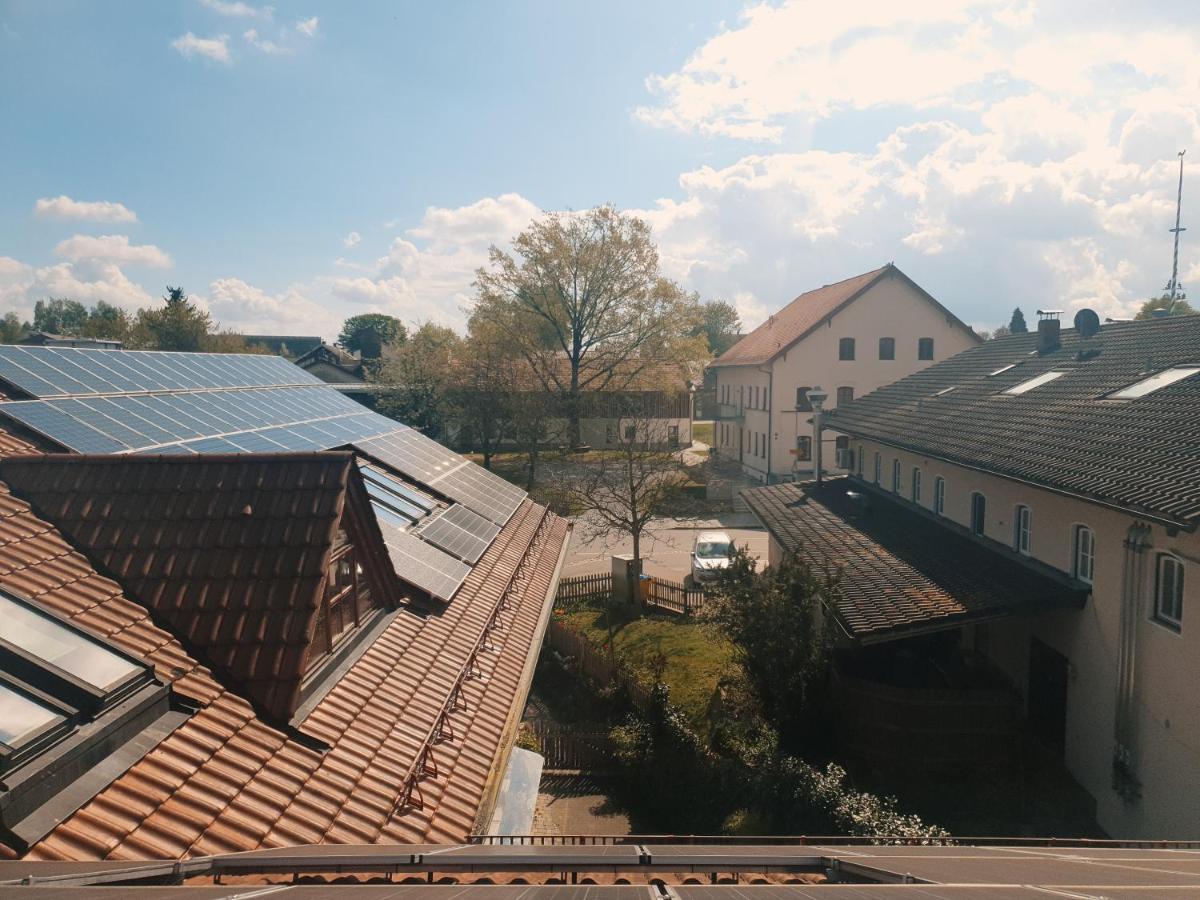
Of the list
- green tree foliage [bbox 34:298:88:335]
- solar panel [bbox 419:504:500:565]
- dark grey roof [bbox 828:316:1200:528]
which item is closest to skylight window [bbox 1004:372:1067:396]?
dark grey roof [bbox 828:316:1200:528]

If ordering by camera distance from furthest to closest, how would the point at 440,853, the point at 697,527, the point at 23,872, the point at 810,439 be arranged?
the point at 810,439 < the point at 697,527 < the point at 440,853 < the point at 23,872

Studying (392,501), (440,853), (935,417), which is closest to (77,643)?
(440,853)

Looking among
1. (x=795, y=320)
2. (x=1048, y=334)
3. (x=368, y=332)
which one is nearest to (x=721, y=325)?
(x=368, y=332)

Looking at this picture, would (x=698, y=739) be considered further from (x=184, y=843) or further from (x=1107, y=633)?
(x=184, y=843)

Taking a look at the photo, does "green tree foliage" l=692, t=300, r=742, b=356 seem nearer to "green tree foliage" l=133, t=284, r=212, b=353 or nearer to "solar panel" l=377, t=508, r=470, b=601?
"green tree foliage" l=133, t=284, r=212, b=353

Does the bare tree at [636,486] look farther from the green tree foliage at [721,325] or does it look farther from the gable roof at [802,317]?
the green tree foliage at [721,325]

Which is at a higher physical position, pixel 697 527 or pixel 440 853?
pixel 440 853
